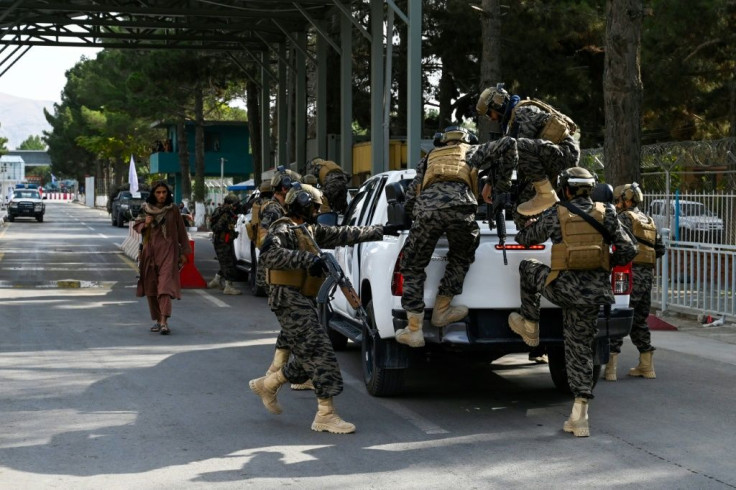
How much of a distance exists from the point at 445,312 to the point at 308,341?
3.64ft

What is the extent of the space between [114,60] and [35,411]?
2460 inches

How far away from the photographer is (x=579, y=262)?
762 cm

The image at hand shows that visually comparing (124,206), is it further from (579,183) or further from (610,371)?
(579,183)

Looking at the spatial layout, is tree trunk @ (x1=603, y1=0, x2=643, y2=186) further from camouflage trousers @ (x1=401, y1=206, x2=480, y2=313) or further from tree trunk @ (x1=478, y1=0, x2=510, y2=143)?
camouflage trousers @ (x1=401, y1=206, x2=480, y2=313)

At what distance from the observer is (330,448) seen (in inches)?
287

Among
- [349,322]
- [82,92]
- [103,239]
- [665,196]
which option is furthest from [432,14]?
[82,92]

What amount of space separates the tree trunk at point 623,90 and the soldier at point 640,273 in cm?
633

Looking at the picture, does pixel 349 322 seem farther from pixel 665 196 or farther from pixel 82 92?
pixel 82 92

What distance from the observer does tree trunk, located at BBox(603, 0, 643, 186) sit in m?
16.1

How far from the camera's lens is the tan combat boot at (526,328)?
802 centimetres

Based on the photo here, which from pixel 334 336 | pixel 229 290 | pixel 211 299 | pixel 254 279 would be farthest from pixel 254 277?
pixel 334 336

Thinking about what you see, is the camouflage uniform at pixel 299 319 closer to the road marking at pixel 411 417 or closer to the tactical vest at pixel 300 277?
the tactical vest at pixel 300 277

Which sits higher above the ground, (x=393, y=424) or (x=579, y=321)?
(x=579, y=321)

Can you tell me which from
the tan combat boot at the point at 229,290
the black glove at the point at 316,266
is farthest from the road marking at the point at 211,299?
the black glove at the point at 316,266
